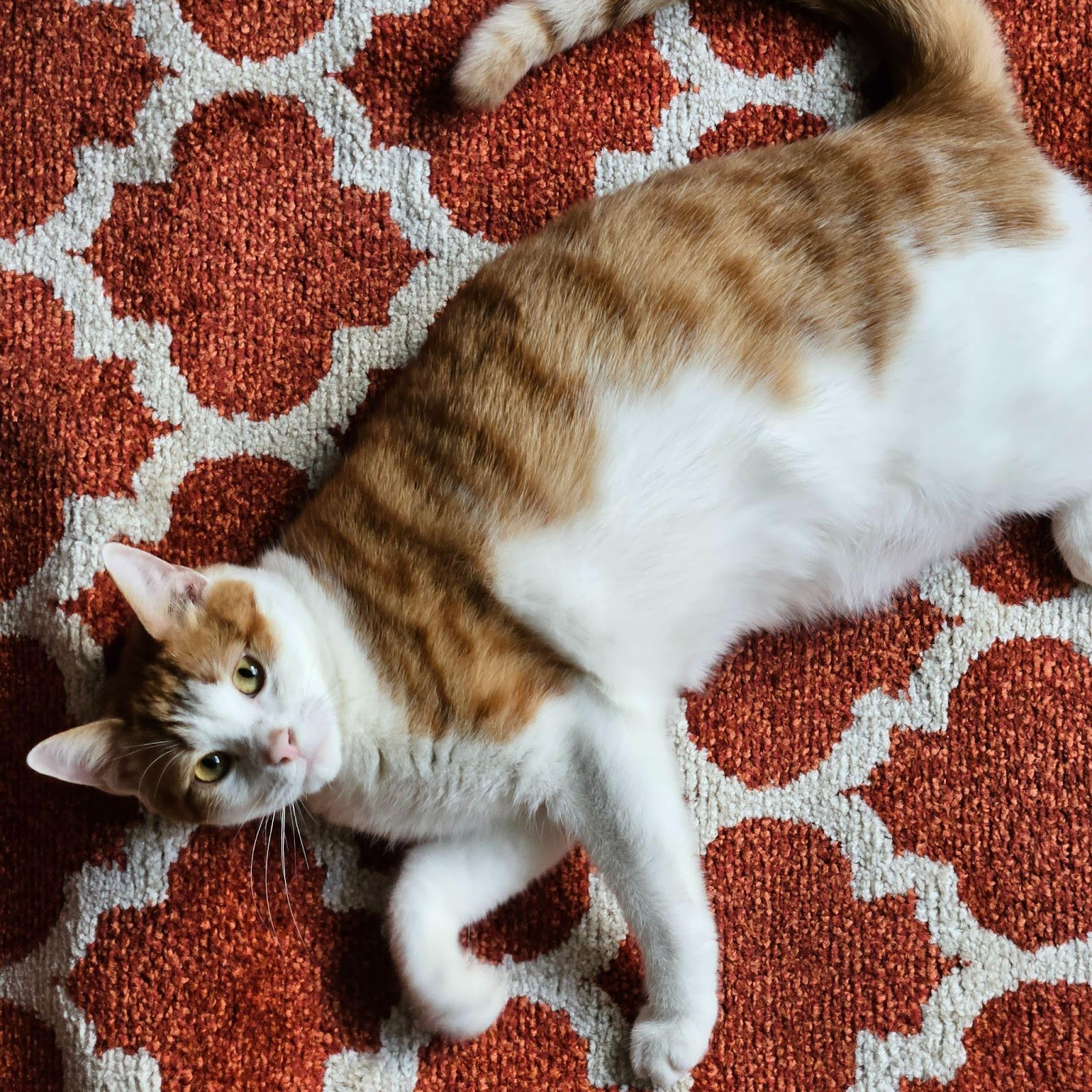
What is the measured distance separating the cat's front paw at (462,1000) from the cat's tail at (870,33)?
1009 millimetres

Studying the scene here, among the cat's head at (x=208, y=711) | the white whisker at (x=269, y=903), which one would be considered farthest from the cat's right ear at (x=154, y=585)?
the white whisker at (x=269, y=903)

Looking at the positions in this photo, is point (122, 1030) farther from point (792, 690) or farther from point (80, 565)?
point (792, 690)

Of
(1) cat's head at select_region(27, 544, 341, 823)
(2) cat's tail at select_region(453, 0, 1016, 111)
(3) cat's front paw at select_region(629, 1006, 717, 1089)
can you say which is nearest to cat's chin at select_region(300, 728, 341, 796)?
(1) cat's head at select_region(27, 544, 341, 823)

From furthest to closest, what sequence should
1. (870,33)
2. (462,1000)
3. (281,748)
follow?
(870,33)
(462,1000)
(281,748)

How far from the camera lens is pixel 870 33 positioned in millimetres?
1280

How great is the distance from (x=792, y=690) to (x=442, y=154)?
0.79m

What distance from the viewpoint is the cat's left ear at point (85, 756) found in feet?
3.40

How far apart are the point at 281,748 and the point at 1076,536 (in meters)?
0.92

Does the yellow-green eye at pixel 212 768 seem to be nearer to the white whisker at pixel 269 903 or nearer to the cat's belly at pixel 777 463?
the white whisker at pixel 269 903

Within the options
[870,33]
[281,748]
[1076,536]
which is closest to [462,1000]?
[281,748]

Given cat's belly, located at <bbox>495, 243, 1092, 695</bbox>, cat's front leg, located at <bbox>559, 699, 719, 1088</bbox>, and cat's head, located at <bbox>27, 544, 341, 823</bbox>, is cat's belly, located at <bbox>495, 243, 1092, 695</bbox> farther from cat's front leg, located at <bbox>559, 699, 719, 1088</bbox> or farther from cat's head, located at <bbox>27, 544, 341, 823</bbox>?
cat's head, located at <bbox>27, 544, 341, 823</bbox>

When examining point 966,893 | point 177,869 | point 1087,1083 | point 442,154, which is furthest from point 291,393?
point 1087,1083

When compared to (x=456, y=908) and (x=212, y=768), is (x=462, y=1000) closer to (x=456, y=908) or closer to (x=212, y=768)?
(x=456, y=908)

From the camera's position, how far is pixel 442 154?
1290 mm
